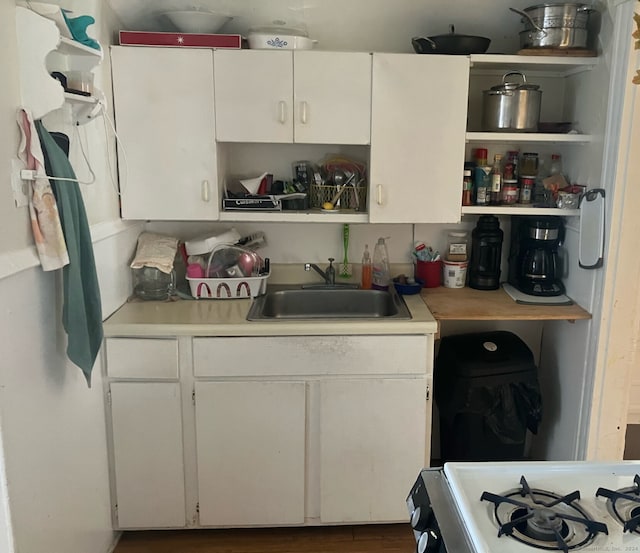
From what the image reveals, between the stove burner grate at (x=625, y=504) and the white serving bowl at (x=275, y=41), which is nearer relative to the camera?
the stove burner grate at (x=625, y=504)

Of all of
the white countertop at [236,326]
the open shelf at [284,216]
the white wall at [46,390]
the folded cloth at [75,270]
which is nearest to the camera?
the white wall at [46,390]

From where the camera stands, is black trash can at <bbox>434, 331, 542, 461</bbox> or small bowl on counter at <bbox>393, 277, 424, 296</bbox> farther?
small bowl on counter at <bbox>393, 277, 424, 296</bbox>

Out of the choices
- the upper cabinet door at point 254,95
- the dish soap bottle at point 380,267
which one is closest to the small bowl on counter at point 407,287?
the dish soap bottle at point 380,267

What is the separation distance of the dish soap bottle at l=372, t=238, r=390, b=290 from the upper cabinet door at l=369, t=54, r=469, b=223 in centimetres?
32

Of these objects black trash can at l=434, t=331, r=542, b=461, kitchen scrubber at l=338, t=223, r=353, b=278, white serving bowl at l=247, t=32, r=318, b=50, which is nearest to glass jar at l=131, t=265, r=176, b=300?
kitchen scrubber at l=338, t=223, r=353, b=278

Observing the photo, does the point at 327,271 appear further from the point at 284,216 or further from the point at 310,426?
the point at 310,426

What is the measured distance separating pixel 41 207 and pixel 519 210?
170cm

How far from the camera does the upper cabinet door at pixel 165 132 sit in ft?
7.16

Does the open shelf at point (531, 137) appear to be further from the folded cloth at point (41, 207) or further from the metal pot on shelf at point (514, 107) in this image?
the folded cloth at point (41, 207)

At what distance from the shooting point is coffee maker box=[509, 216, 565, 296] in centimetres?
240

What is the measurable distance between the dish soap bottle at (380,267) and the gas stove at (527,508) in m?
1.39

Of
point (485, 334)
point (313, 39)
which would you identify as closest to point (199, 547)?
point (485, 334)

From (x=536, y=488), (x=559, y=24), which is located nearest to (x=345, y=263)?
(x=559, y=24)

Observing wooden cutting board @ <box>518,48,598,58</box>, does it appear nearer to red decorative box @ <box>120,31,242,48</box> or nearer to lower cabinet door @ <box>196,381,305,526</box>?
red decorative box @ <box>120,31,242,48</box>
